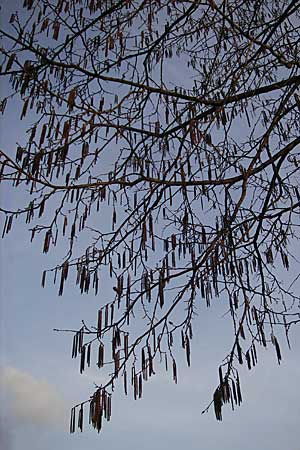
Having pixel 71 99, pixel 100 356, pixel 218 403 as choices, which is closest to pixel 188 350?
pixel 218 403

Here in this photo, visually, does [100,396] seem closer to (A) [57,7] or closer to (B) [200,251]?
(B) [200,251]

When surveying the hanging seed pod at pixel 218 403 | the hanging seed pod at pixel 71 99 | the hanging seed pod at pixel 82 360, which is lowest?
the hanging seed pod at pixel 218 403

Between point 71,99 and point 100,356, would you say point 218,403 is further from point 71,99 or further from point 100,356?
point 71,99

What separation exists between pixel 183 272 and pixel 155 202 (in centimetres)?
42

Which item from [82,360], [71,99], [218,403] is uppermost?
[71,99]

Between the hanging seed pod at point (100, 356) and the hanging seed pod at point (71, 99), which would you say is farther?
the hanging seed pod at point (71, 99)

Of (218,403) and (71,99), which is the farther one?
(71,99)

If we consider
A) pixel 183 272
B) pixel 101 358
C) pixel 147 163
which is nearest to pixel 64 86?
pixel 147 163

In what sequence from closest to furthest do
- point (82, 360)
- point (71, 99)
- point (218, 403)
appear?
point (218, 403) < point (82, 360) < point (71, 99)

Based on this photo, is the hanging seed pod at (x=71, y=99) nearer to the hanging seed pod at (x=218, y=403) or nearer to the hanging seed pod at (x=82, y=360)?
the hanging seed pod at (x=82, y=360)

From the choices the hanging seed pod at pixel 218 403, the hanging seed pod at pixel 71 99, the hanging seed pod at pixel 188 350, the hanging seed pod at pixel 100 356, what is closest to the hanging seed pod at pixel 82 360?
the hanging seed pod at pixel 100 356

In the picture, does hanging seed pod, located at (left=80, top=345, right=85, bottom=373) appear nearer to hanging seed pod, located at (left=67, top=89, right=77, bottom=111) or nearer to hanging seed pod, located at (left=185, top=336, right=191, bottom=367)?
hanging seed pod, located at (left=185, top=336, right=191, bottom=367)

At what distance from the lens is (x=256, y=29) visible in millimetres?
2961

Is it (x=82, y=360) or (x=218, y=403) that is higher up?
(x=82, y=360)
